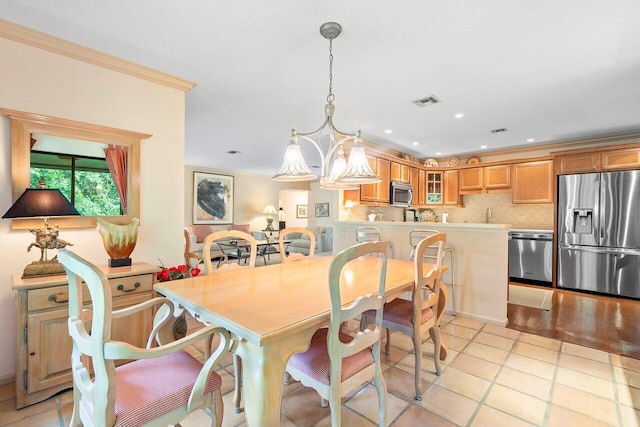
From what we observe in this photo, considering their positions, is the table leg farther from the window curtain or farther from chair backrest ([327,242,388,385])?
the window curtain

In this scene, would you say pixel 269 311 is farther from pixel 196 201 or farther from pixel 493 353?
pixel 196 201

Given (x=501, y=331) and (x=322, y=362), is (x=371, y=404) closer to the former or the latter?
(x=322, y=362)

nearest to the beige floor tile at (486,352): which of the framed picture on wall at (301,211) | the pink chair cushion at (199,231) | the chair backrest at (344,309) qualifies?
the chair backrest at (344,309)

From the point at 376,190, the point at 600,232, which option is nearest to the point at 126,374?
the point at 376,190

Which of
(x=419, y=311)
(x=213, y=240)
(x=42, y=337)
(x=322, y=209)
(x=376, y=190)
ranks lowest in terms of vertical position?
(x=42, y=337)

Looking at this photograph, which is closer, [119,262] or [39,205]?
[39,205]

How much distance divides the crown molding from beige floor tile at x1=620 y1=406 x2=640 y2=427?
3.95 meters

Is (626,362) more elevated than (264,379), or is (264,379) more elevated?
(264,379)

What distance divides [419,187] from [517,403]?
→ 4.53 m

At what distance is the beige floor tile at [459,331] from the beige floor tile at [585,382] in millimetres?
737

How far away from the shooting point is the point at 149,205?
8.32ft

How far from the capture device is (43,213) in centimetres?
182

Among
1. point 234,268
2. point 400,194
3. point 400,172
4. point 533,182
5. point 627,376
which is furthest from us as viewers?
point 400,172

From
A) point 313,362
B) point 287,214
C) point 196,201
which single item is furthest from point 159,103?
point 287,214
